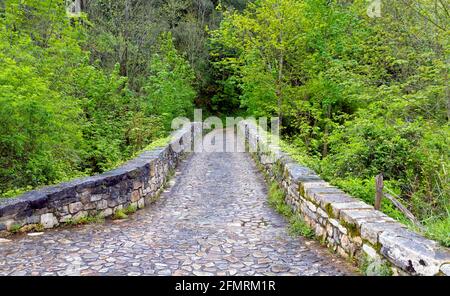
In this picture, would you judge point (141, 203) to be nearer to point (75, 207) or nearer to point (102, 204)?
point (102, 204)

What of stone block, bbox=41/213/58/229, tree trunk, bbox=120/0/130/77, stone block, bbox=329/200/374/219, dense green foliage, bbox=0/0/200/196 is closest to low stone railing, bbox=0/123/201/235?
stone block, bbox=41/213/58/229

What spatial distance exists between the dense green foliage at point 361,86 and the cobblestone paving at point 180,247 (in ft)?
4.35

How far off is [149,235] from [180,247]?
27.6 inches

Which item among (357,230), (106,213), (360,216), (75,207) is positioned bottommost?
(106,213)

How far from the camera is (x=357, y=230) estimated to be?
3.61m

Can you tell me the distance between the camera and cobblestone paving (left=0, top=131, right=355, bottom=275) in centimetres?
365

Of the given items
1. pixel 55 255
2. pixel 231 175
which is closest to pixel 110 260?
pixel 55 255

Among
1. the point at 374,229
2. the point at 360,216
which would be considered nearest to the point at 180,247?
the point at 360,216

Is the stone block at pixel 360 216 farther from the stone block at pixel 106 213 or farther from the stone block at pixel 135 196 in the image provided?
the stone block at pixel 135 196

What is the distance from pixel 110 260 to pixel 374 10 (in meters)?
13.0

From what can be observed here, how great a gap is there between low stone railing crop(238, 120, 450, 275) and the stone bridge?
2.8 inches

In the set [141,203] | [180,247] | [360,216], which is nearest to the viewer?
[360,216]

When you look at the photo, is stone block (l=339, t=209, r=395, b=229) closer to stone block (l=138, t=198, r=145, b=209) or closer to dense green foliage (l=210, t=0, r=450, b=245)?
dense green foliage (l=210, t=0, r=450, b=245)

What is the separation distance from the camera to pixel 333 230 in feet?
13.7
